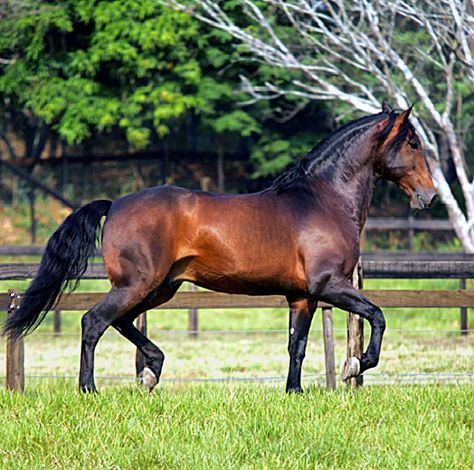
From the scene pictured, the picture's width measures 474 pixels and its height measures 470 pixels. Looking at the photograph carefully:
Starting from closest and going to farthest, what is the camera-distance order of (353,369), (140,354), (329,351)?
1. (353,369)
2. (140,354)
3. (329,351)

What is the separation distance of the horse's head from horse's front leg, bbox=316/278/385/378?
3.08 feet

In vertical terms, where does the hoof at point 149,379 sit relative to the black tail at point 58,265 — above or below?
below

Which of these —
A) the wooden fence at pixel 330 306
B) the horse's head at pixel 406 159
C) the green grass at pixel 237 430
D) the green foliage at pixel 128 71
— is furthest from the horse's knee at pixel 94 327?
the green foliage at pixel 128 71

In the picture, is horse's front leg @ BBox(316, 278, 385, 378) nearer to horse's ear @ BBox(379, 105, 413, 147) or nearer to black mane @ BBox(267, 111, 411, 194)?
black mane @ BBox(267, 111, 411, 194)

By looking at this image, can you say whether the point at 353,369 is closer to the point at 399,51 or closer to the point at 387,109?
the point at 387,109

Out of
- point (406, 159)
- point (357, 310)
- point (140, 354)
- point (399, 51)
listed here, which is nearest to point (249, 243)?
point (357, 310)

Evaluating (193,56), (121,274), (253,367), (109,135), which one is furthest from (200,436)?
(109,135)

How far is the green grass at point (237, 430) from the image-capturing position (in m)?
5.50

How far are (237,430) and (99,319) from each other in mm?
1776

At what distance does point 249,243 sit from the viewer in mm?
7406

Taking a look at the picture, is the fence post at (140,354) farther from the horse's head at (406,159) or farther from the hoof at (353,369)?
the horse's head at (406,159)

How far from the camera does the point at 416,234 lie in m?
25.3

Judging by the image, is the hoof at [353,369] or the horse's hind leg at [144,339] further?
the horse's hind leg at [144,339]

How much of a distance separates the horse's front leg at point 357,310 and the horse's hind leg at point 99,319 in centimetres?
143
